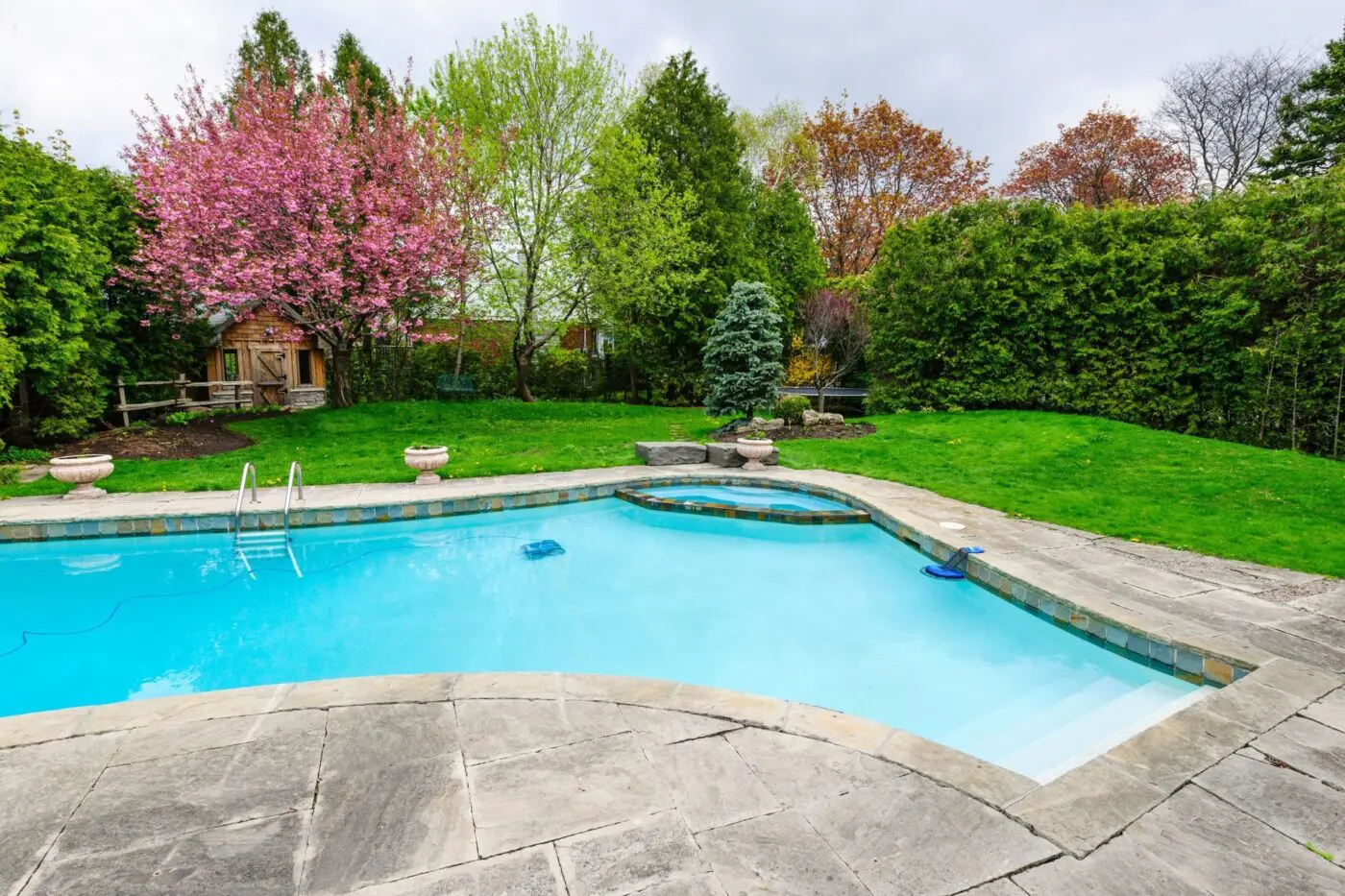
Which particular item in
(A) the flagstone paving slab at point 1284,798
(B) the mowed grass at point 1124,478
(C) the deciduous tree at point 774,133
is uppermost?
(C) the deciduous tree at point 774,133

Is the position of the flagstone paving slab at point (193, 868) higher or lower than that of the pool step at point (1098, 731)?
higher

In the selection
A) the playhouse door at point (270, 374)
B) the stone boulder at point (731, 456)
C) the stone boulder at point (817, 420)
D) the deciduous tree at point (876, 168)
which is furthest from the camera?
the deciduous tree at point (876, 168)

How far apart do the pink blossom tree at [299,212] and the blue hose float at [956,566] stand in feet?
37.4

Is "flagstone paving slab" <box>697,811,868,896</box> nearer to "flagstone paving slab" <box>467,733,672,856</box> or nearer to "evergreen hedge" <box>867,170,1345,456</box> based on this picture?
"flagstone paving slab" <box>467,733,672,856</box>

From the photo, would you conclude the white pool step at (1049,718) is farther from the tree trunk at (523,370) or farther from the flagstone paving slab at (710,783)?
the tree trunk at (523,370)

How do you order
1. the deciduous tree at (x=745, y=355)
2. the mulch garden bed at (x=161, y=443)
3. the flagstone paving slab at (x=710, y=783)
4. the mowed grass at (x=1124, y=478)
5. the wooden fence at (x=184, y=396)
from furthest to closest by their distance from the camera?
1. the deciduous tree at (x=745, y=355)
2. the wooden fence at (x=184, y=396)
3. the mulch garden bed at (x=161, y=443)
4. the mowed grass at (x=1124, y=478)
5. the flagstone paving slab at (x=710, y=783)

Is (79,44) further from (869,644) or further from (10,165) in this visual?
(869,644)

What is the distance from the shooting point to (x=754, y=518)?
7750 millimetres

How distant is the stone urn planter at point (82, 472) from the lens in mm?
7488

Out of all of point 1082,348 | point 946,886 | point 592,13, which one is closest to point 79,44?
point 592,13

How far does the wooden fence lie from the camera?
12.4m

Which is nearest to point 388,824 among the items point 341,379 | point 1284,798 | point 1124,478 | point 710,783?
point 710,783

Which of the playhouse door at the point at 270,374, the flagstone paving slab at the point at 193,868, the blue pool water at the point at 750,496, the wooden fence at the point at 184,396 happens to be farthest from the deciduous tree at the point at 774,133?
the flagstone paving slab at the point at 193,868

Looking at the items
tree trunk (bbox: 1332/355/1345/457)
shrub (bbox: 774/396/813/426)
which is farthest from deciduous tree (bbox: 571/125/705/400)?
tree trunk (bbox: 1332/355/1345/457)
